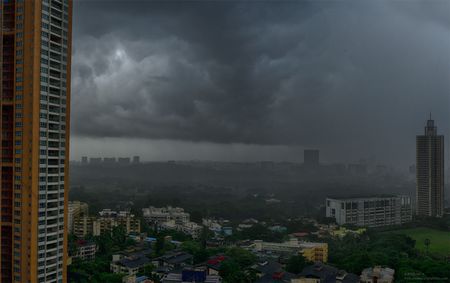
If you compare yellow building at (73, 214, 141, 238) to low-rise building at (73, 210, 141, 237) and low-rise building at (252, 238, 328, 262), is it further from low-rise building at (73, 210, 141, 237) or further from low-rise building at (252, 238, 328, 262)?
low-rise building at (252, 238, 328, 262)

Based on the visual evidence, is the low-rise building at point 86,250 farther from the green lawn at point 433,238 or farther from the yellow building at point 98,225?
the green lawn at point 433,238

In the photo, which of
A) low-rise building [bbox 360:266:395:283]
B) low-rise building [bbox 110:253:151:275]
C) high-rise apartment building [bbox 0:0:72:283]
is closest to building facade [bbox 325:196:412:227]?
low-rise building [bbox 360:266:395:283]

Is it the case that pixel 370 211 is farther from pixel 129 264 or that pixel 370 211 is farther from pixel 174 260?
pixel 129 264

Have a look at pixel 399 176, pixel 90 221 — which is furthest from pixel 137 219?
pixel 399 176

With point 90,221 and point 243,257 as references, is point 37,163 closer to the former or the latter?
point 243,257

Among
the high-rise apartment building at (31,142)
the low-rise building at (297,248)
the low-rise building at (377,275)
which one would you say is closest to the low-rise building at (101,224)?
the low-rise building at (297,248)
